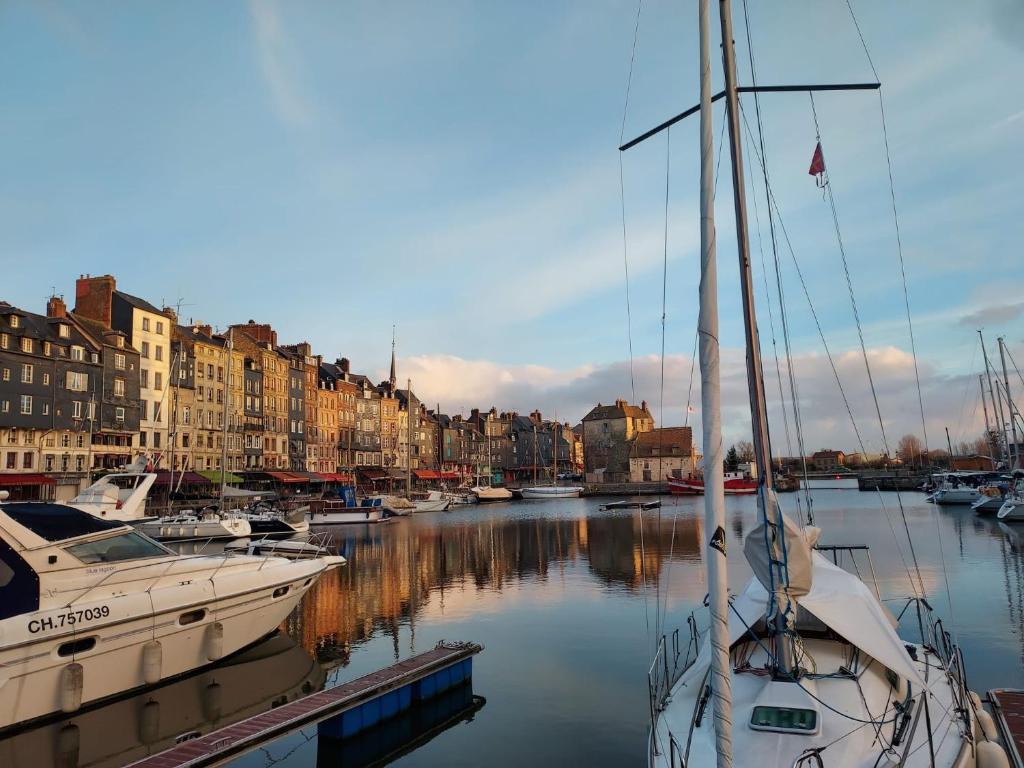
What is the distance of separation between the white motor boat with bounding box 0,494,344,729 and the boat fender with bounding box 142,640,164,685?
0.02 metres

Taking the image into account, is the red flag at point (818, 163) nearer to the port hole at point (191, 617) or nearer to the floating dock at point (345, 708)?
the floating dock at point (345, 708)

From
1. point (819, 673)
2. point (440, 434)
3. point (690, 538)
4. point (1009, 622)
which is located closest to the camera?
point (819, 673)

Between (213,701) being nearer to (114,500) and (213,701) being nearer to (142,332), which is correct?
(114,500)

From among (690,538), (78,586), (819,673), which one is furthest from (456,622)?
(690,538)

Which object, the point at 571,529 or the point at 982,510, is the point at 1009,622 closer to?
the point at 571,529

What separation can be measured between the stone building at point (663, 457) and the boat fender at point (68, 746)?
111 meters

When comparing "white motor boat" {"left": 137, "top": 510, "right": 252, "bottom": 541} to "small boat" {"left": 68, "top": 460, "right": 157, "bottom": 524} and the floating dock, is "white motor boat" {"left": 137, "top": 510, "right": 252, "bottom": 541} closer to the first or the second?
"small boat" {"left": 68, "top": 460, "right": 157, "bottom": 524}

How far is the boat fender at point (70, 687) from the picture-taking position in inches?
518

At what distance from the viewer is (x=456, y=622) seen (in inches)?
882

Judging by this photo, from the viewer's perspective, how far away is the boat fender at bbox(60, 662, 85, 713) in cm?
1315

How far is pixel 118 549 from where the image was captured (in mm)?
15461

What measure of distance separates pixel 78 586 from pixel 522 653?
10688 mm

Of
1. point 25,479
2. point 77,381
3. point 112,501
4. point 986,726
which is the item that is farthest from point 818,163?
point 77,381

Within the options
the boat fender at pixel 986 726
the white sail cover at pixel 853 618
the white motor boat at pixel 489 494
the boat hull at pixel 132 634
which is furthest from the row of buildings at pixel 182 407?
the boat fender at pixel 986 726
